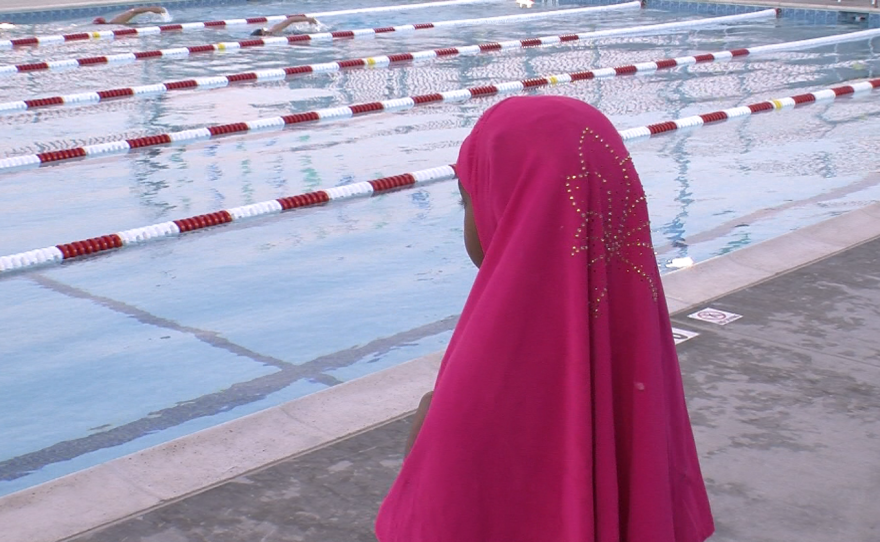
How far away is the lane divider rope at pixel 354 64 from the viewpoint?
31.3 feet

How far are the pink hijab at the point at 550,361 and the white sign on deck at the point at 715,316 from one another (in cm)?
240

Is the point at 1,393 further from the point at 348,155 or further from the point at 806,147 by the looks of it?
the point at 806,147

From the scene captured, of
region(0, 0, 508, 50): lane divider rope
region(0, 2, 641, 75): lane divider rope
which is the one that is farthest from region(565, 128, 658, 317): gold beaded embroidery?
region(0, 0, 508, 50): lane divider rope

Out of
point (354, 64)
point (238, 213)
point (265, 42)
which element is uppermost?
point (265, 42)

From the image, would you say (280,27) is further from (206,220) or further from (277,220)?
(206,220)

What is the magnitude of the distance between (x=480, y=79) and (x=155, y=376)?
7.00 metres

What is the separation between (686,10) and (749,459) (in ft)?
47.7

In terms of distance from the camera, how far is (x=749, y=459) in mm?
3023

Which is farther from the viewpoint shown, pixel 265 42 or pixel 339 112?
pixel 265 42

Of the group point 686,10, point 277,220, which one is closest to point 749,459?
point 277,220

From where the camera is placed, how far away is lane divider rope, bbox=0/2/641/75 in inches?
448

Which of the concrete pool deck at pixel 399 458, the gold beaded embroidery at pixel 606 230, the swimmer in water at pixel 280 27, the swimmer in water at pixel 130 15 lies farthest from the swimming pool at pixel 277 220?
the swimmer in water at pixel 130 15

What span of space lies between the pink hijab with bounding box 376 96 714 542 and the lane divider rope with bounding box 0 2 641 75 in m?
10.4

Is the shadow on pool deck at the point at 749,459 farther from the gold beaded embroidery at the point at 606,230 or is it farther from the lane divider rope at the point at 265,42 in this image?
the lane divider rope at the point at 265,42
